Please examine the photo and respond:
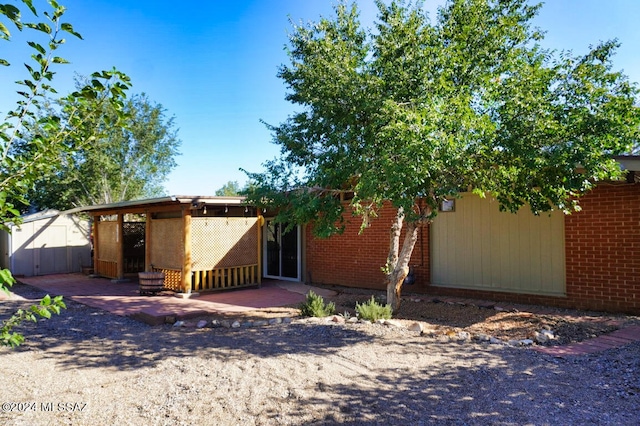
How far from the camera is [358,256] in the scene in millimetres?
11516

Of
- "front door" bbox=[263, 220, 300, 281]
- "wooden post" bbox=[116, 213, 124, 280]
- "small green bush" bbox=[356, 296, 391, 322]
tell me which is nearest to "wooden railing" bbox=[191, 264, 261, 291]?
"front door" bbox=[263, 220, 300, 281]

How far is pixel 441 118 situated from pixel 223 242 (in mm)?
7532

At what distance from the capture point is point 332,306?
25.3 ft

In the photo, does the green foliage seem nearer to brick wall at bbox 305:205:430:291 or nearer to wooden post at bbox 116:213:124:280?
brick wall at bbox 305:205:430:291

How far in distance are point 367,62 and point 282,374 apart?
553 centimetres

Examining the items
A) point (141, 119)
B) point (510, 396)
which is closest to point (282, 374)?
point (510, 396)

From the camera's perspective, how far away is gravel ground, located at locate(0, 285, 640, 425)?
3594 millimetres

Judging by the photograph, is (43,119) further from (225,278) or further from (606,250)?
(225,278)

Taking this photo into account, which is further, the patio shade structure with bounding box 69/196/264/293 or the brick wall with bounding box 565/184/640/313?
the patio shade structure with bounding box 69/196/264/293

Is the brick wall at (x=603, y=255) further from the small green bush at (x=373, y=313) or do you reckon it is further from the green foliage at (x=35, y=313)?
the green foliage at (x=35, y=313)

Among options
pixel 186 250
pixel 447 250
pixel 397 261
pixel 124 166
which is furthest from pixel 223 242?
pixel 124 166

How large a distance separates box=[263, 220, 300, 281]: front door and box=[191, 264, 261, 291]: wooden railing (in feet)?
4.79

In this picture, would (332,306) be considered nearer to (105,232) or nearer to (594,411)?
(594,411)

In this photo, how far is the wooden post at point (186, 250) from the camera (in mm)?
10562
